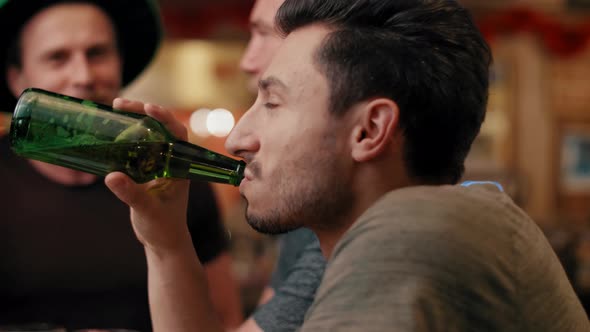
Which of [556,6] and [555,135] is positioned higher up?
[556,6]

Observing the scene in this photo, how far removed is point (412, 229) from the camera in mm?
634

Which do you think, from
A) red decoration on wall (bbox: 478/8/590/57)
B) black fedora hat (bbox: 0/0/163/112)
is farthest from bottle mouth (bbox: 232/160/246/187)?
red decoration on wall (bbox: 478/8/590/57)

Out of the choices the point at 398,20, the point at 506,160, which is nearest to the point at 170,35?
the point at 506,160

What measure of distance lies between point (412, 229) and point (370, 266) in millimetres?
59

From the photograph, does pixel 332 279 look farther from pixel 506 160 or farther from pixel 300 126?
pixel 506 160

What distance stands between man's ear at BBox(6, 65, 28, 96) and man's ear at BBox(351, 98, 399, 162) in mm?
997

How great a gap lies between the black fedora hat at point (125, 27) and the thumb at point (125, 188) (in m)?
0.72

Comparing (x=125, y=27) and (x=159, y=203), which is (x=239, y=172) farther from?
(x=125, y=27)

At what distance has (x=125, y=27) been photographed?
155 cm

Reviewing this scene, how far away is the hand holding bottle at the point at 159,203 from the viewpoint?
0.90m

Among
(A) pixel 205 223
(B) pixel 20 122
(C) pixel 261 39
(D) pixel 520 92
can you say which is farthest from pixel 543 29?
(B) pixel 20 122

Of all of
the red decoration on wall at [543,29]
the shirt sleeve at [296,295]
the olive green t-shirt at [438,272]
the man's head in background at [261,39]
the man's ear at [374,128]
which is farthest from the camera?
the red decoration on wall at [543,29]

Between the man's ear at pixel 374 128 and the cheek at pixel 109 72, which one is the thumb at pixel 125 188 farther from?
the cheek at pixel 109 72

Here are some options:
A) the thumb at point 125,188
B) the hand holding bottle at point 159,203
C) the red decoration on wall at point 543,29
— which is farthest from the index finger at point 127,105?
the red decoration on wall at point 543,29
